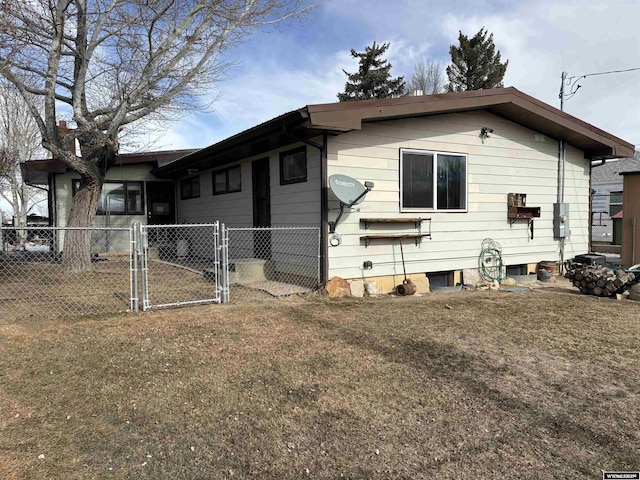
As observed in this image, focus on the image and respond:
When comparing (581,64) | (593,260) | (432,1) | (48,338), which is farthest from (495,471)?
(581,64)

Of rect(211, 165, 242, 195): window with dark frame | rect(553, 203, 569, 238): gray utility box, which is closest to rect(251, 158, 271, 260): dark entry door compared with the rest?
rect(211, 165, 242, 195): window with dark frame

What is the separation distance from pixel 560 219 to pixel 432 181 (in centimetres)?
368

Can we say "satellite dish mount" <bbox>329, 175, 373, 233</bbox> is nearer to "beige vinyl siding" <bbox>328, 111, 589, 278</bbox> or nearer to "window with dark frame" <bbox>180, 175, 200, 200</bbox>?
"beige vinyl siding" <bbox>328, 111, 589, 278</bbox>

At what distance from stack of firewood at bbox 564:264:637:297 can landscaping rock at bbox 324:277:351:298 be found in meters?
4.26

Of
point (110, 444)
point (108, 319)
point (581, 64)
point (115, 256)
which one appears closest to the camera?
point (110, 444)

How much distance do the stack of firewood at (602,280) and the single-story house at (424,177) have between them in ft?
5.30

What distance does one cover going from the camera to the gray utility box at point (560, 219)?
9422 millimetres

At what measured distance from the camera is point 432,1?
1084 cm

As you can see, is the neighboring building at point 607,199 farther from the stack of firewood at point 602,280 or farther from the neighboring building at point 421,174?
the stack of firewood at point 602,280

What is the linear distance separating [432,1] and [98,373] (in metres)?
11.3

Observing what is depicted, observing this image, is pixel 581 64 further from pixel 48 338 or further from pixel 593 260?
pixel 48 338

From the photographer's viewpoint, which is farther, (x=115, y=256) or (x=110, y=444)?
(x=115, y=256)

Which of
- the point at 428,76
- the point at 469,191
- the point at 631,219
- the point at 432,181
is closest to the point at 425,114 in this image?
the point at 432,181

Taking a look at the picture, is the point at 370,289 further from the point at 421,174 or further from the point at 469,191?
the point at 469,191
